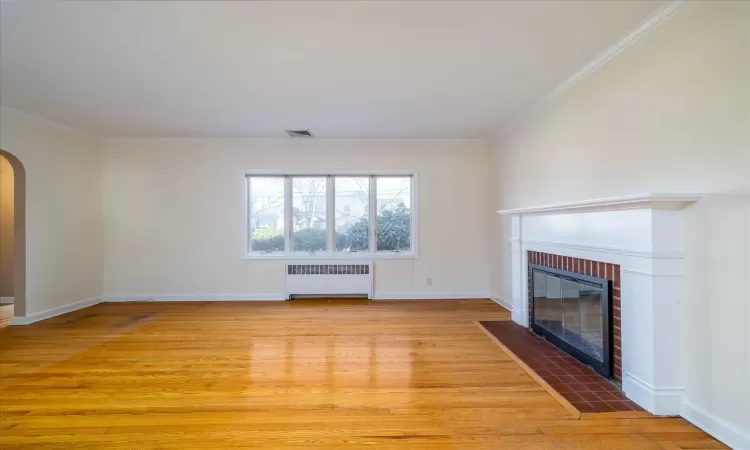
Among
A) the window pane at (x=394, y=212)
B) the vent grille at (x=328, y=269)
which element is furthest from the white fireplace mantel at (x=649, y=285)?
the vent grille at (x=328, y=269)

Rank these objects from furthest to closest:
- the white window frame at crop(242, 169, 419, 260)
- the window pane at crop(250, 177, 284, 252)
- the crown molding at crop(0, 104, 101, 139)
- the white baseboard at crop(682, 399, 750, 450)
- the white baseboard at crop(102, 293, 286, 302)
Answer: the window pane at crop(250, 177, 284, 252)
the white window frame at crop(242, 169, 419, 260)
the white baseboard at crop(102, 293, 286, 302)
the crown molding at crop(0, 104, 101, 139)
the white baseboard at crop(682, 399, 750, 450)

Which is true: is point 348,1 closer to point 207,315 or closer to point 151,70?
point 151,70

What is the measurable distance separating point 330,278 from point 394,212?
1500 millimetres

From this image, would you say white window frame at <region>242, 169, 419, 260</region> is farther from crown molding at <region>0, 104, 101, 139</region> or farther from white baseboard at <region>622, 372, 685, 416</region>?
white baseboard at <region>622, 372, 685, 416</region>

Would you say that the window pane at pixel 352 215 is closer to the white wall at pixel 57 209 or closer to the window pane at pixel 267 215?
the window pane at pixel 267 215

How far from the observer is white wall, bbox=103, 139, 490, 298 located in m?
5.43

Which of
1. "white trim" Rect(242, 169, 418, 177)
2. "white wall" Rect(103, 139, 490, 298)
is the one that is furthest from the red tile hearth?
"white trim" Rect(242, 169, 418, 177)

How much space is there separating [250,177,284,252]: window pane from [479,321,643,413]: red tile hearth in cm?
362

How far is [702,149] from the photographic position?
1995 mm

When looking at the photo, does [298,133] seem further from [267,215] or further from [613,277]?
Result: [613,277]


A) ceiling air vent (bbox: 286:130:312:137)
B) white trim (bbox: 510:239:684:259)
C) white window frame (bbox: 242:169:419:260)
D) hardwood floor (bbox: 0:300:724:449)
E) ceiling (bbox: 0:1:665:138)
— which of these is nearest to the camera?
hardwood floor (bbox: 0:300:724:449)

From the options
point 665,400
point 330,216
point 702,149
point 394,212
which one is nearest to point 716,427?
point 665,400

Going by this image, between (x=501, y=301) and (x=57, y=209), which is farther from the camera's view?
(x=501, y=301)

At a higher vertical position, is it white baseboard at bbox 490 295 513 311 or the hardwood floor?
white baseboard at bbox 490 295 513 311
